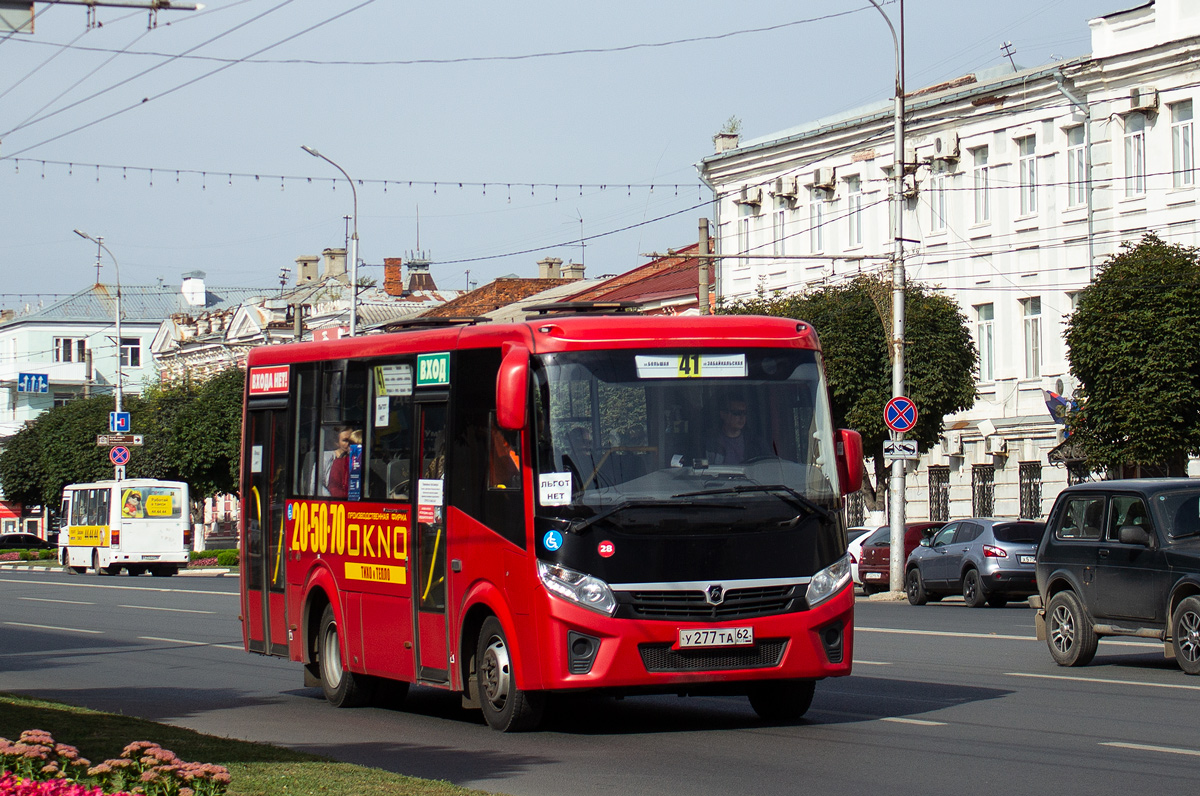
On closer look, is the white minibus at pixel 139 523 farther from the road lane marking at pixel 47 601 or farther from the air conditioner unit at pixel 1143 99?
the air conditioner unit at pixel 1143 99

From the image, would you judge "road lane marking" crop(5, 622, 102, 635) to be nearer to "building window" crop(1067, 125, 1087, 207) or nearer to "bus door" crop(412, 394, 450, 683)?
"bus door" crop(412, 394, 450, 683)

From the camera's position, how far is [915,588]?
105ft

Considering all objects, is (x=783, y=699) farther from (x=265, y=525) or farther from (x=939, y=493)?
(x=939, y=493)

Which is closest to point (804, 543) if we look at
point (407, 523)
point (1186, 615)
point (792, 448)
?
point (792, 448)

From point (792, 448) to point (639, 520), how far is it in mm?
1245

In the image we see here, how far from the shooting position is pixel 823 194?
51.6 metres

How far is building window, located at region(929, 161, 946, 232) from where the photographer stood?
47.1m

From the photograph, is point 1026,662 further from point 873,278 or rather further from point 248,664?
point 873,278

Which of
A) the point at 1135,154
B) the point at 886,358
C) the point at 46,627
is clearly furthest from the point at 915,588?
the point at 46,627

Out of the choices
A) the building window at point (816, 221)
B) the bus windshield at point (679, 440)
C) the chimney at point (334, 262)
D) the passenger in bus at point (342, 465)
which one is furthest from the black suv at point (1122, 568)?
the chimney at point (334, 262)

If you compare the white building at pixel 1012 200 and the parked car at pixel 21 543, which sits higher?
the white building at pixel 1012 200

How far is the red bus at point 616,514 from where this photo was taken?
11.7 meters

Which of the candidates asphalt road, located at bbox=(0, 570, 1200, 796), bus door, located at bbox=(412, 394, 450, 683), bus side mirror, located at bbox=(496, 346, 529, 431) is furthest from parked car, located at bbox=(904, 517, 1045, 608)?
bus side mirror, located at bbox=(496, 346, 529, 431)

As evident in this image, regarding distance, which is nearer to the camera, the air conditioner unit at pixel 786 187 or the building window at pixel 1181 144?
the building window at pixel 1181 144
